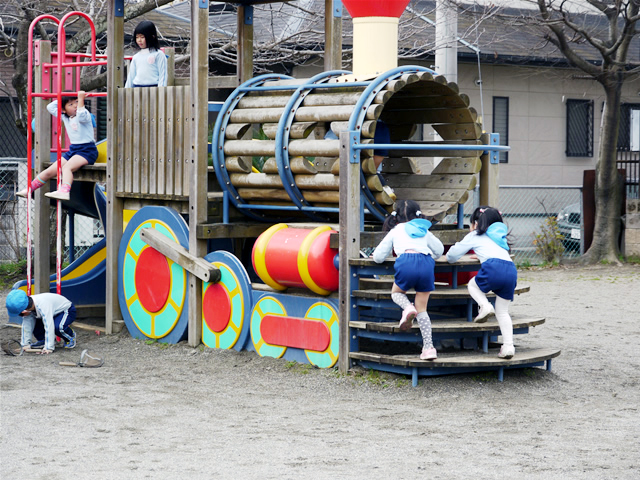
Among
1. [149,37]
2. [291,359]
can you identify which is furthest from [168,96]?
[291,359]

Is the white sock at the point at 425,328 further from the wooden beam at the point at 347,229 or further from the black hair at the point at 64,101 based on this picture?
the black hair at the point at 64,101

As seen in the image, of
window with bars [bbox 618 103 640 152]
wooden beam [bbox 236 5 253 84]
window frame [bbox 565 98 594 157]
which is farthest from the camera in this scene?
window with bars [bbox 618 103 640 152]

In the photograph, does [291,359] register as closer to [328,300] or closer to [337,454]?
[328,300]

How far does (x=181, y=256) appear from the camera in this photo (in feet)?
27.3

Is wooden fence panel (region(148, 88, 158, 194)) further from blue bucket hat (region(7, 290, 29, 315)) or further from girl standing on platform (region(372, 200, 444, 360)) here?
girl standing on platform (region(372, 200, 444, 360))

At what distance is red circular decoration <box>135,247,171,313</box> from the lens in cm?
868

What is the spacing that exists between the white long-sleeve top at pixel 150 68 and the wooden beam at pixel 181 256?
4.62 ft

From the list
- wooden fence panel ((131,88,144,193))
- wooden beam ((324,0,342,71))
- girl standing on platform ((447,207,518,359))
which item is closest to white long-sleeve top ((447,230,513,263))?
girl standing on platform ((447,207,518,359))

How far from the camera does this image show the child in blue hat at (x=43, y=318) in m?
8.16

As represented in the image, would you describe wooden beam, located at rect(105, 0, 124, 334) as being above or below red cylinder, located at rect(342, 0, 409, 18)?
below

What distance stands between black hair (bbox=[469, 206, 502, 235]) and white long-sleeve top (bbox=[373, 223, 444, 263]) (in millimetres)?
325

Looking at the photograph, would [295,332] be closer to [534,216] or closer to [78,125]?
[78,125]

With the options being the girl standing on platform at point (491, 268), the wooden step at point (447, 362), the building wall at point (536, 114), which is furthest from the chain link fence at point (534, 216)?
the wooden step at point (447, 362)

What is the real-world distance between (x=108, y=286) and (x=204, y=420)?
362 cm
